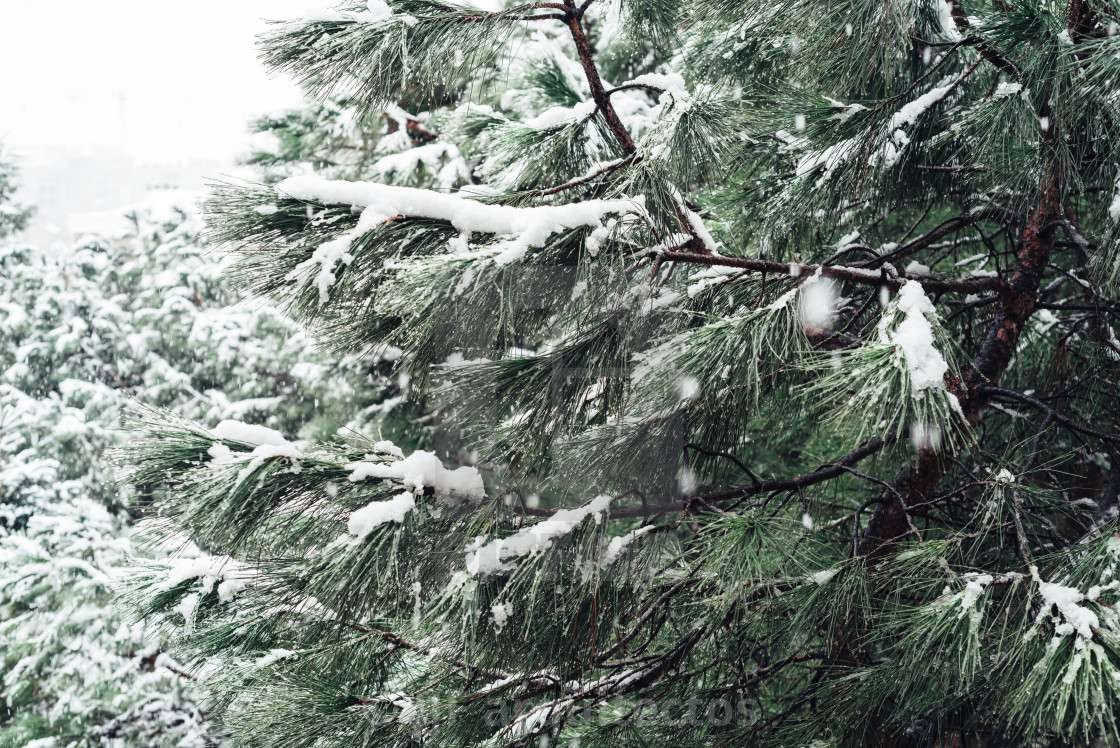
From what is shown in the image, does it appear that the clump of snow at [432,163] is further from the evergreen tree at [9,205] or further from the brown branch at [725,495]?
the evergreen tree at [9,205]

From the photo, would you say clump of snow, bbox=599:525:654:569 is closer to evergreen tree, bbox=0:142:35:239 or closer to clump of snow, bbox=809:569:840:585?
clump of snow, bbox=809:569:840:585

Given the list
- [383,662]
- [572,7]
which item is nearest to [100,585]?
[383,662]

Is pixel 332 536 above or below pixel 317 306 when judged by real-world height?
below

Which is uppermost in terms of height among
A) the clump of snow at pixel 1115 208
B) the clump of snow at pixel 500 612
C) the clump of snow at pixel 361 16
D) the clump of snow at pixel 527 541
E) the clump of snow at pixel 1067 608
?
the clump of snow at pixel 361 16

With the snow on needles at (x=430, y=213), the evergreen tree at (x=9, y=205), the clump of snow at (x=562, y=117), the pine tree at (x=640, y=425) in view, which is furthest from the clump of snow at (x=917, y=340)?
→ the evergreen tree at (x=9, y=205)

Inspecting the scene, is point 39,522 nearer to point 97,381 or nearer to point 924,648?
point 97,381

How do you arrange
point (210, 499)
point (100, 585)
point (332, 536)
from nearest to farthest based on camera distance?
point (210, 499)
point (332, 536)
point (100, 585)

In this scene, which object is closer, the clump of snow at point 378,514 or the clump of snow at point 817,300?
the clump of snow at point 378,514

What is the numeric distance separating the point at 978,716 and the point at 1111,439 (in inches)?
25.7

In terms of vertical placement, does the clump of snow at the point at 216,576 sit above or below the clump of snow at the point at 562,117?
below

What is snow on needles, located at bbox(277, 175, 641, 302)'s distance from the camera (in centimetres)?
99

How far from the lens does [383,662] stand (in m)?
1.41

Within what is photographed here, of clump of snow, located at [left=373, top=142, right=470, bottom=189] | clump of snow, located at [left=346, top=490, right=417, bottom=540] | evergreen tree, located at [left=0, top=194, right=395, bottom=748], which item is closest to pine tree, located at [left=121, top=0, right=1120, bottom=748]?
clump of snow, located at [left=346, top=490, right=417, bottom=540]

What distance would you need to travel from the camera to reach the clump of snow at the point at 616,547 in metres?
1.24
